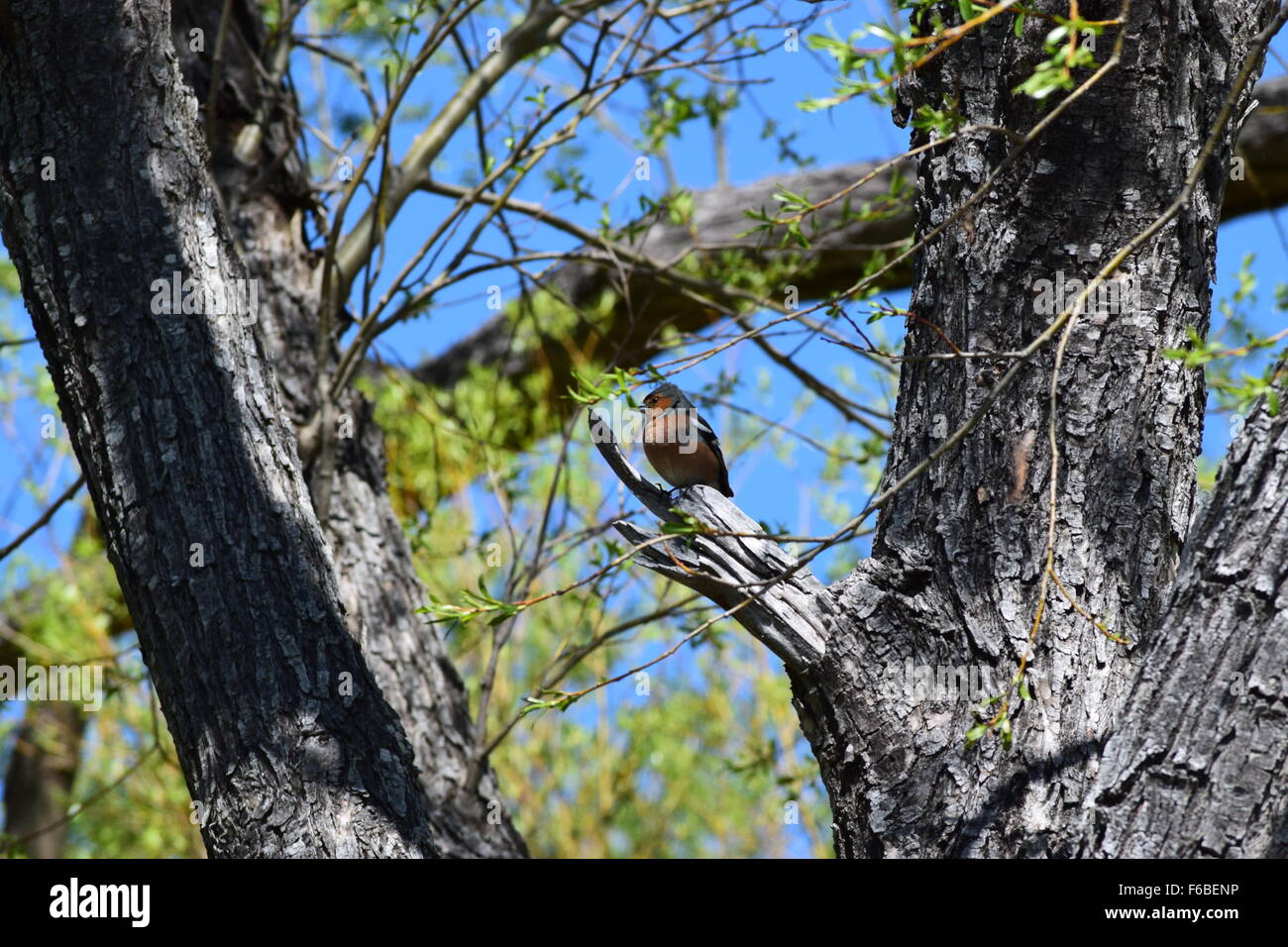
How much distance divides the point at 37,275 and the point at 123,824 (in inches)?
297

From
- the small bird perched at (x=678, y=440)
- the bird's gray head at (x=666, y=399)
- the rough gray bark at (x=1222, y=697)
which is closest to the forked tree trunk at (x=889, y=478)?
the rough gray bark at (x=1222, y=697)

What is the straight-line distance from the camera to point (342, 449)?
14.3ft

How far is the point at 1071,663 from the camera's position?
2672 mm

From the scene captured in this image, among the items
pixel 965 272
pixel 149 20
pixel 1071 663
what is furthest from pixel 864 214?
pixel 149 20

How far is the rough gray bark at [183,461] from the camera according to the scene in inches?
107

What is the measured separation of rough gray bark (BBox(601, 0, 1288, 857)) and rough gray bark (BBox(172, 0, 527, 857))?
4.68 ft

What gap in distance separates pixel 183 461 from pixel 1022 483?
6.64 ft

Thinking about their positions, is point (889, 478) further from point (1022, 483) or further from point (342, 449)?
point (342, 449)

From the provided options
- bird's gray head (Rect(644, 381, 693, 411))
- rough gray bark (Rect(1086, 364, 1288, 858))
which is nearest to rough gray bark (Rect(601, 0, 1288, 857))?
rough gray bark (Rect(1086, 364, 1288, 858))

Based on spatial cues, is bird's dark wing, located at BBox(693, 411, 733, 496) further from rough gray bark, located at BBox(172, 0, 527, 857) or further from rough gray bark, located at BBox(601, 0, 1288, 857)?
rough gray bark, located at BBox(601, 0, 1288, 857)

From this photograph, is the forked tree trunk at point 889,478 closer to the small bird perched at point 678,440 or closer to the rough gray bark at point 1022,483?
the rough gray bark at point 1022,483

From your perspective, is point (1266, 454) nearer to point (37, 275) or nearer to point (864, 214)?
point (864, 214)

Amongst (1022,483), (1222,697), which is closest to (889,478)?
(1022,483)
